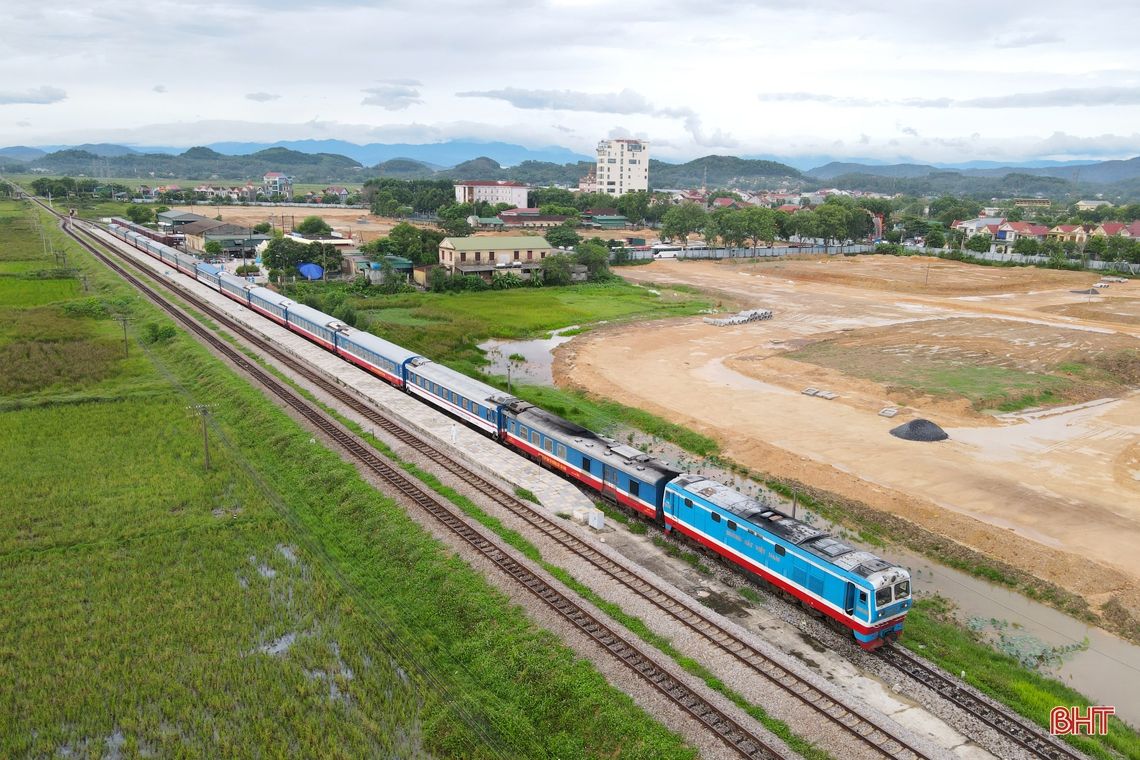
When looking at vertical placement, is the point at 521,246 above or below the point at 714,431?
above

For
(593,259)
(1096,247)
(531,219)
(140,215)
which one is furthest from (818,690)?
(140,215)

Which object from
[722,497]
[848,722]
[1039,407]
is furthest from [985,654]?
[1039,407]

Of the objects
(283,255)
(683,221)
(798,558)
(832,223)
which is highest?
(683,221)

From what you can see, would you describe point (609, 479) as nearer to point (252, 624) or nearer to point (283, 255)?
point (252, 624)

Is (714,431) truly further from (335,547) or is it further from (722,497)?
(335,547)

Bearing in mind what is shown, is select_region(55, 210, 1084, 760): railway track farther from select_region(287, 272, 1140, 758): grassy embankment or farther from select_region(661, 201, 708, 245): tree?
select_region(661, 201, 708, 245): tree

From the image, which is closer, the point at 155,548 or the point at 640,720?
the point at 640,720

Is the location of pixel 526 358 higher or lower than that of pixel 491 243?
lower

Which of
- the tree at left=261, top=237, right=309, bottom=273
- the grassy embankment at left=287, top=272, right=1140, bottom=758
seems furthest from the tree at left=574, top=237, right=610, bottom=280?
the tree at left=261, top=237, right=309, bottom=273
